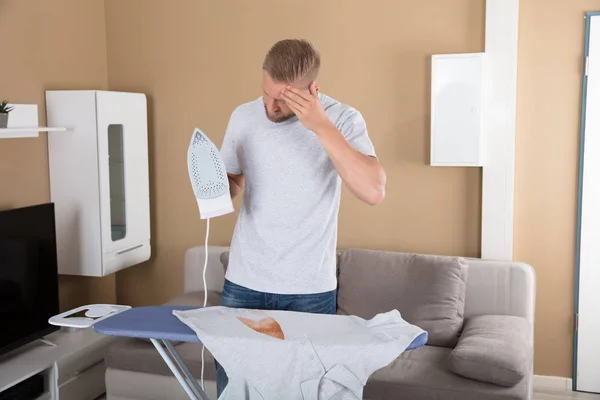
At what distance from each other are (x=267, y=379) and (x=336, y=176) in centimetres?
60

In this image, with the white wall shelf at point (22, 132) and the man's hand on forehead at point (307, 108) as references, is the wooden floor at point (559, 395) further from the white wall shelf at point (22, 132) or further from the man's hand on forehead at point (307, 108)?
the white wall shelf at point (22, 132)

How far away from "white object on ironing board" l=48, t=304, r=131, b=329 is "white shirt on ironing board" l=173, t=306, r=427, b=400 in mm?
386

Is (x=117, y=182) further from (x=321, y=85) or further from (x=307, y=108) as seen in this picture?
(x=307, y=108)

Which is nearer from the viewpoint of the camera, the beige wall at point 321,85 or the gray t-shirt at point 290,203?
the gray t-shirt at point 290,203

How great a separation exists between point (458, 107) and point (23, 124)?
7.05ft

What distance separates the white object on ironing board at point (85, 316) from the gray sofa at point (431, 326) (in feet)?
3.39

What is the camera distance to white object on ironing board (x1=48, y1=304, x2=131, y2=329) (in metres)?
2.03

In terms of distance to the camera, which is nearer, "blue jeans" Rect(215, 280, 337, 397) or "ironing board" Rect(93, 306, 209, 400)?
"ironing board" Rect(93, 306, 209, 400)

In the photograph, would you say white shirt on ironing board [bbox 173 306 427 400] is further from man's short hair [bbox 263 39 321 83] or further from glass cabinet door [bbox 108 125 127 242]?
glass cabinet door [bbox 108 125 127 242]

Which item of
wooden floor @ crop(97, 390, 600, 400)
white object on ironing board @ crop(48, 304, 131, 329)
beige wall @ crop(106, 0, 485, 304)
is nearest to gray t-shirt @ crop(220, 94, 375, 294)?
white object on ironing board @ crop(48, 304, 131, 329)

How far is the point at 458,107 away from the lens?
3477mm

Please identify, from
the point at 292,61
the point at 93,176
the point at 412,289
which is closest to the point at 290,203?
the point at 292,61

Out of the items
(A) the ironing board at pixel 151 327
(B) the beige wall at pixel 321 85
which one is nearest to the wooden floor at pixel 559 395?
(B) the beige wall at pixel 321 85

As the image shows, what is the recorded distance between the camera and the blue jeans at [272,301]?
2002 millimetres
